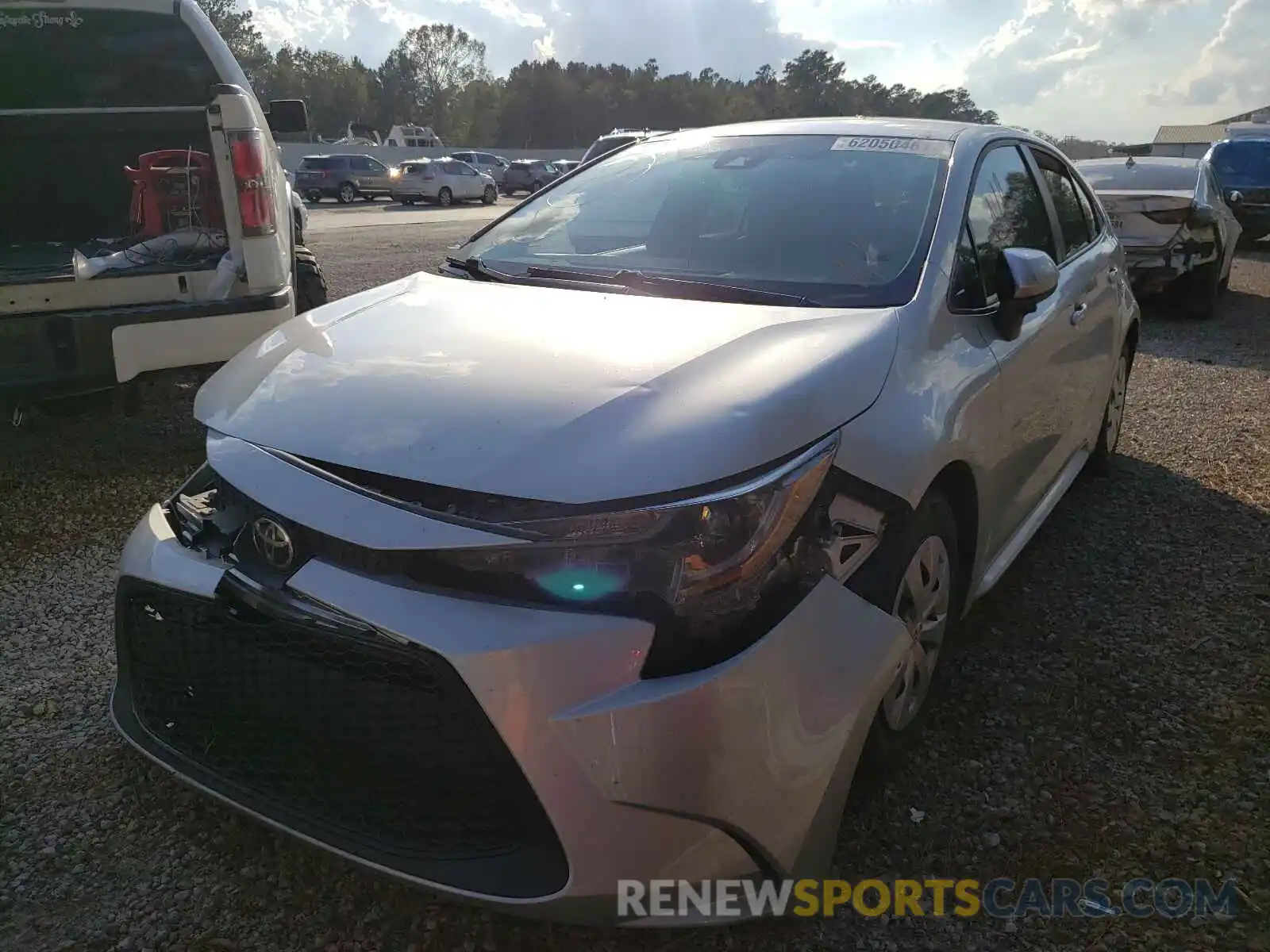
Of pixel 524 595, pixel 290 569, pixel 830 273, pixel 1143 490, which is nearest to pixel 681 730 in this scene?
pixel 524 595

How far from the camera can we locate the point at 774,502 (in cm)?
176

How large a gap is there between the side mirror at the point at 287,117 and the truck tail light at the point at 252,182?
1.79 metres

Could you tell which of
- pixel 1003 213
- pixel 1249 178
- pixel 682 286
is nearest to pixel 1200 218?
pixel 1003 213

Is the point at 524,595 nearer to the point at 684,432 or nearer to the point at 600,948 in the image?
the point at 684,432

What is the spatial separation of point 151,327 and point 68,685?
182cm

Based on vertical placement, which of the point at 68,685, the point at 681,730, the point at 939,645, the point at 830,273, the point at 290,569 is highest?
the point at 830,273

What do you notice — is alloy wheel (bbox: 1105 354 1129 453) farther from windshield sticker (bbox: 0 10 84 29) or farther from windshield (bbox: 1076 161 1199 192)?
windshield sticker (bbox: 0 10 84 29)

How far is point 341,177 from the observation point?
104ft

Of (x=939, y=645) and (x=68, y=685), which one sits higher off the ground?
(x=939, y=645)

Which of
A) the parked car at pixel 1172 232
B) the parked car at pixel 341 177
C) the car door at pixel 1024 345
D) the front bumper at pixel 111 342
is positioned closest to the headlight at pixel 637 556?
the car door at pixel 1024 345

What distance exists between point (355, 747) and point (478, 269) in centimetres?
172

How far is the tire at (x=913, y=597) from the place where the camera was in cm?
202

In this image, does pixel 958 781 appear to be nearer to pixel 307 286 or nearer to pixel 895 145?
pixel 895 145

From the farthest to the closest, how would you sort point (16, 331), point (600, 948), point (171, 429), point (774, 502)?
point (171, 429) → point (16, 331) → point (600, 948) → point (774, 502)
